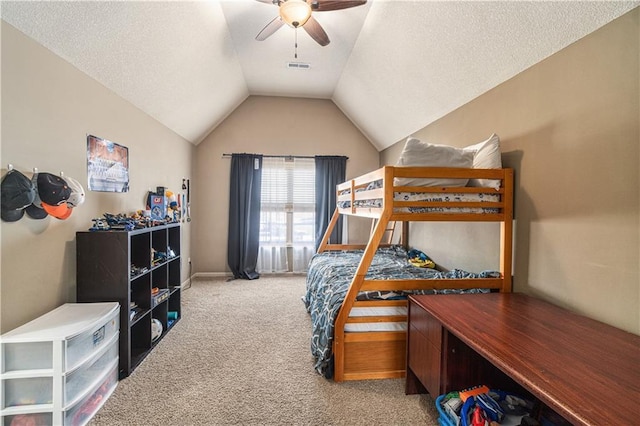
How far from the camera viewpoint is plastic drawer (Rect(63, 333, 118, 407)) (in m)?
1.45

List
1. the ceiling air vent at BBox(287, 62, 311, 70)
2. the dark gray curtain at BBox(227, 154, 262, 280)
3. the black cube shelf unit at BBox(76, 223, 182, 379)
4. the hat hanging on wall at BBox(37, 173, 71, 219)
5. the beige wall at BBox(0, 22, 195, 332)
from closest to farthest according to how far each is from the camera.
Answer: the beige wall at BBox(0, 22, 195, 332), the hat hanging on wall at BBox(37, 173, 71, 219), the black cube shelf unit at BBox(76, 223, 182, 379), the ceiling air vent at BBox(287, 62, 311, 70), the dark gray curtain at BBox(227, 154, 262, 280)

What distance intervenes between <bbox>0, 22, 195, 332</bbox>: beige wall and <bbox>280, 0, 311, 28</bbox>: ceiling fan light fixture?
1.51m

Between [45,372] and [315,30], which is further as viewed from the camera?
[315,30]

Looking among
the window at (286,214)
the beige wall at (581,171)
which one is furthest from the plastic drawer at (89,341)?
the window at (286,214)

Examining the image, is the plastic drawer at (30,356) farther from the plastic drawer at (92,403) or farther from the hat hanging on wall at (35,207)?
the hat hanging on wall at (35,207)

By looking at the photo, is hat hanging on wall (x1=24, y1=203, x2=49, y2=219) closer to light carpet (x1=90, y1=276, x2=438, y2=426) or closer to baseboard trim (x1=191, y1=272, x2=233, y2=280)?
light carpet (x1=90, y1=276, x2=438, y2=426)

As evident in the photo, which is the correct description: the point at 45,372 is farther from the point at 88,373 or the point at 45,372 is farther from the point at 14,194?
the point at 14,194

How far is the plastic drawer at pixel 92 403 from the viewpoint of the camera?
1.46m

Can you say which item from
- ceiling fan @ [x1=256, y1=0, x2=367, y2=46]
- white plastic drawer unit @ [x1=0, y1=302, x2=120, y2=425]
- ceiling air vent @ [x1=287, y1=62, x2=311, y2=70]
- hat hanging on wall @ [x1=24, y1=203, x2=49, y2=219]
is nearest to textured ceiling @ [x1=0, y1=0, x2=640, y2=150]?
ceiling air vent @ [x1=287, y1=62, x2=311, y2=70]

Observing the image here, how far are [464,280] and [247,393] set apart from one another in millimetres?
1630

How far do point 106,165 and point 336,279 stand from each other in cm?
215

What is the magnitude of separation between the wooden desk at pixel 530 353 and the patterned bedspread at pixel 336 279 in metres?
0.44

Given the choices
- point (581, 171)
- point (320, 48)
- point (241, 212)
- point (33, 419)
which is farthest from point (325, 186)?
point (33, 419)

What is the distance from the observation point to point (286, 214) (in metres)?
4.74
